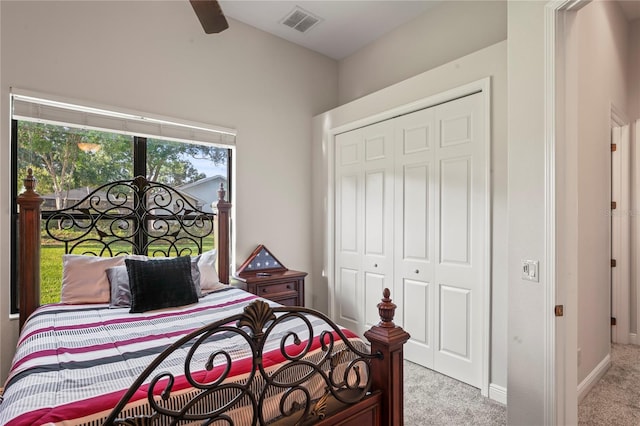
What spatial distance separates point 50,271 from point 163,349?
1754 millimetres

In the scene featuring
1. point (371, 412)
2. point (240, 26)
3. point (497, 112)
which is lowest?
point (371, 412)

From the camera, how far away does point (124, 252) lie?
291 cm

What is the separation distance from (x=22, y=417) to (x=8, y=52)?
253cm

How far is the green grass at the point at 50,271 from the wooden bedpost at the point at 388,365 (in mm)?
2450

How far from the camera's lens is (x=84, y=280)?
237cm

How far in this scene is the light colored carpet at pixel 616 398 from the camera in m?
2.20

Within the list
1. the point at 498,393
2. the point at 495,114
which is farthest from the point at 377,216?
the point at 498,393

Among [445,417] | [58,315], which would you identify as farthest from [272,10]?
[445,417]

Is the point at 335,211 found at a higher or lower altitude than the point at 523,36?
lower

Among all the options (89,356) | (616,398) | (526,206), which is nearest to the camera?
(89,356)

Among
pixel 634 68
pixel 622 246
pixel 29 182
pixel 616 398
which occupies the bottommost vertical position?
pixel 616 398

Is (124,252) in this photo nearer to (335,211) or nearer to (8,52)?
(8,52)

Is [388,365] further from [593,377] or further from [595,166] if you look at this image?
[595,166]

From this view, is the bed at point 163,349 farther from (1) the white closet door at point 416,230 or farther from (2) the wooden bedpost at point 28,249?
(1) the white closet door at point 416,230
